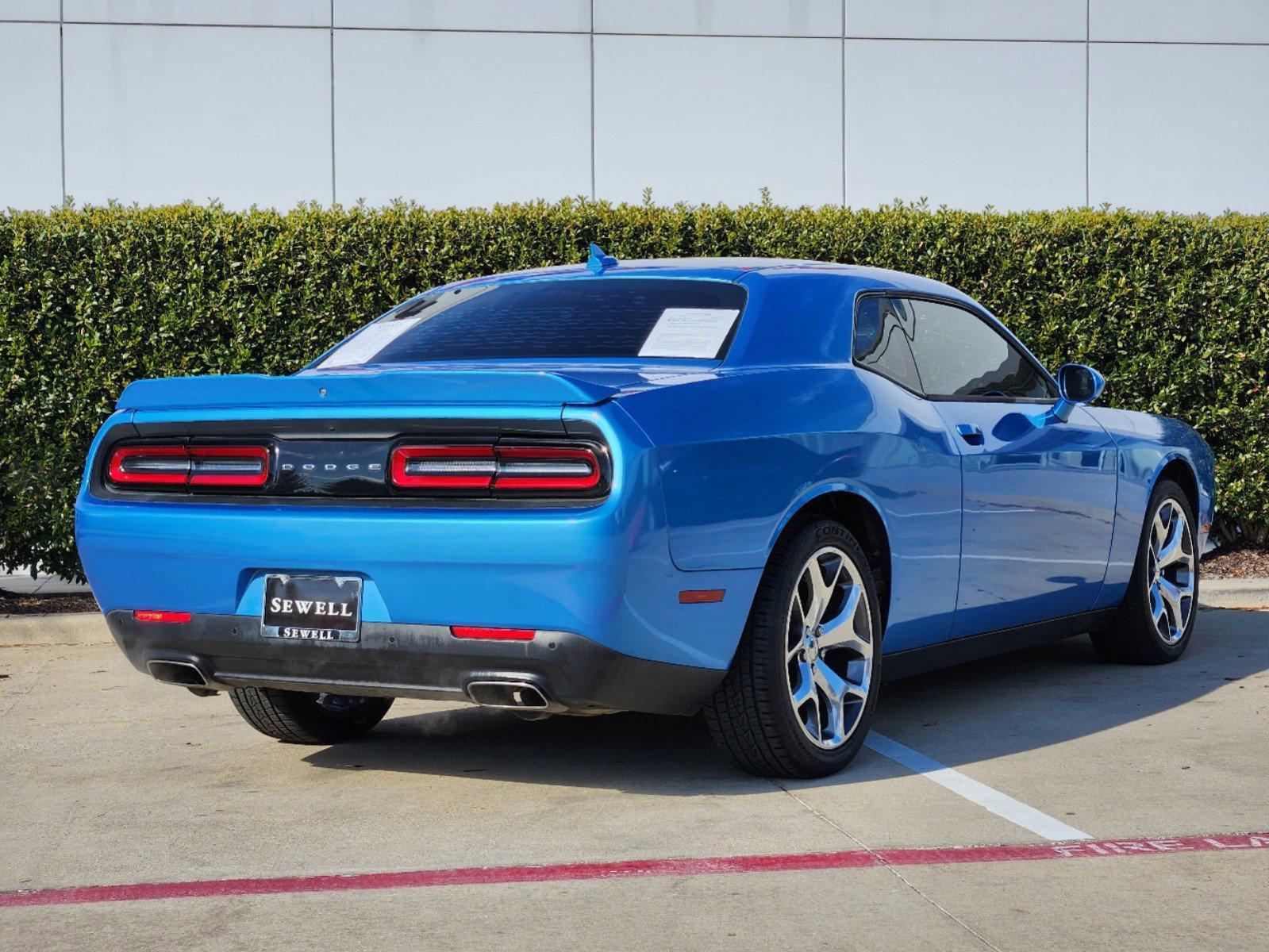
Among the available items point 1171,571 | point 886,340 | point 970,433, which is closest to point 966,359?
point 970,433

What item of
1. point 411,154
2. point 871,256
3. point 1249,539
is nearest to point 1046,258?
point 871,256

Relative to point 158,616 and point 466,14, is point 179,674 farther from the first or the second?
point 466,14

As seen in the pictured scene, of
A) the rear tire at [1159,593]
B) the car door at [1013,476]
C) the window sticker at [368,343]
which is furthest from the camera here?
the rear tire at [1159,593]

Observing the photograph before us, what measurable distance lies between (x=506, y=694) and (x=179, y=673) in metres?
1.04

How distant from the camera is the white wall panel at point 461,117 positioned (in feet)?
40.4

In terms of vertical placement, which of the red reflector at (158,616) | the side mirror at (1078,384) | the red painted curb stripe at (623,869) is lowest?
the red painted curb stripe at (623,869)

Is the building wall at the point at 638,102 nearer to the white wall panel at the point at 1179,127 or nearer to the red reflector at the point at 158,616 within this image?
the white wall panel at the point at 1179,127

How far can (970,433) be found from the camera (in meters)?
5.54

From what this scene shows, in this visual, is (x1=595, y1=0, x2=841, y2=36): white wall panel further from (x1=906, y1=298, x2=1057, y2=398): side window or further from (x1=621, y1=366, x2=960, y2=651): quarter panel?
(x1=621, y1=366, x2=960, y2=651): quarter panel

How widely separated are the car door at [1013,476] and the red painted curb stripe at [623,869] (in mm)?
1514

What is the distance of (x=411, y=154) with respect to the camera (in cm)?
1238

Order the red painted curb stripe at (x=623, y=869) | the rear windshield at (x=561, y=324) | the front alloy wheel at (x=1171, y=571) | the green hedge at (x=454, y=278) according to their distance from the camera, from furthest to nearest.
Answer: the green hedge at (x=454, y=278) → the front alloy wheel at (x=1171, y=571) → the rear windshield at (x=561, y=324) → the red painted curb stripe at (x=623, y=869)

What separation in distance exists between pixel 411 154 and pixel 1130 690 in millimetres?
7672

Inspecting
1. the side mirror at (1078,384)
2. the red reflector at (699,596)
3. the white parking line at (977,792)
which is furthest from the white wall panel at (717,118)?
the red reflector at (699,596)
